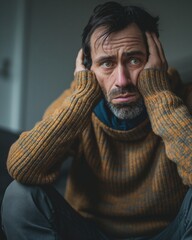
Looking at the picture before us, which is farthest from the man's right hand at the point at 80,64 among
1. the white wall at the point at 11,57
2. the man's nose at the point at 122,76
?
the white wall at the point at 11,57

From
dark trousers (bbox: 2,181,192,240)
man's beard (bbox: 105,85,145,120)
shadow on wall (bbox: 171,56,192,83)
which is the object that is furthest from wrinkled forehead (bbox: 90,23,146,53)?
shadow on wall (bbox: 171,56,192,83)

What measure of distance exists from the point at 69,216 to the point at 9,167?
230 mm

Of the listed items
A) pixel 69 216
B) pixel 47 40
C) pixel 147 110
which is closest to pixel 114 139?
pixel 147 110

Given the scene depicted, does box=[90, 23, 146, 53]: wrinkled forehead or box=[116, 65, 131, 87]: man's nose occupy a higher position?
box=[90, 23, 146, 53]: wrinkled forehead

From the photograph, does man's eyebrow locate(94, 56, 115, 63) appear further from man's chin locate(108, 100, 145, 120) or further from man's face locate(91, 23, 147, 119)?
man's chin locate(108, 100, 145, 120)

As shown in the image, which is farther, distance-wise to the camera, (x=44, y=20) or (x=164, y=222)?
(x=44, y=20)

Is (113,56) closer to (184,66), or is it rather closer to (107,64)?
(107,64)

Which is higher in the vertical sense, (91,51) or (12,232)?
(91,51)

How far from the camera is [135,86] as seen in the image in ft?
3.61

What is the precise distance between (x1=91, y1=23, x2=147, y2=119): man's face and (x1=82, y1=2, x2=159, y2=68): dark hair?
0.06ft

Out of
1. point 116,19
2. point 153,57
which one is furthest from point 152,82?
point 116,19

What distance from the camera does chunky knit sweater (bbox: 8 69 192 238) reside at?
39.2 inches

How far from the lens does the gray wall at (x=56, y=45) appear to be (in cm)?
151

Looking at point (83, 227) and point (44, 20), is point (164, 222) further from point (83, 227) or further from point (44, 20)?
point (44, 20)
